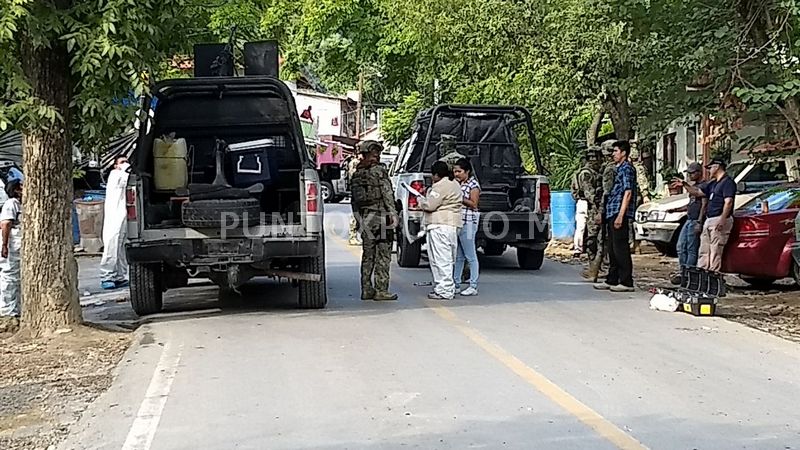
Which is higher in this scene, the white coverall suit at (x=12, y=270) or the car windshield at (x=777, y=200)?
the car windshield at (x=777, y=200)

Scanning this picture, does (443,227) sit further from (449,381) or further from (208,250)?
(449,381)

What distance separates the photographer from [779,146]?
12.2 meters

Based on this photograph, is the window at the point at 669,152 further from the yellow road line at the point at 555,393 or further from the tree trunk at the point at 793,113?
the yellow road line at the point at 555,393

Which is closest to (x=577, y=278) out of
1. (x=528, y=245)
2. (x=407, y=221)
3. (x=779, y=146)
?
(x=528, y=245)

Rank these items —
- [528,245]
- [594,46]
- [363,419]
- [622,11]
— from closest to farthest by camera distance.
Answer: [363,419], [622,11], [528,245], [594,46]

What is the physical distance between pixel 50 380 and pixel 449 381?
3.21 meters

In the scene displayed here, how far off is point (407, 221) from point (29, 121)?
689cm

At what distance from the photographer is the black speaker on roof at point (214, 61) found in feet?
40.0

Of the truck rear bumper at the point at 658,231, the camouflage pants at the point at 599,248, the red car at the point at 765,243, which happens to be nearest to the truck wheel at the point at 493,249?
the camouflage pants at the point at 599,248

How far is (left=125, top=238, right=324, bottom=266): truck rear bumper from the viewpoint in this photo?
10.1 metres

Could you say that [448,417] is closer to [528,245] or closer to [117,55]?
[117,55]

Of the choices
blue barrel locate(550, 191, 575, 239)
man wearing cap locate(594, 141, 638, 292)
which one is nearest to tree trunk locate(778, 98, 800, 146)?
man wearing cap locate(594, 141, 638, 292)

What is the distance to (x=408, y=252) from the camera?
1549cm

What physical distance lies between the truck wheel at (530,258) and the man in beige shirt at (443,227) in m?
3.73
